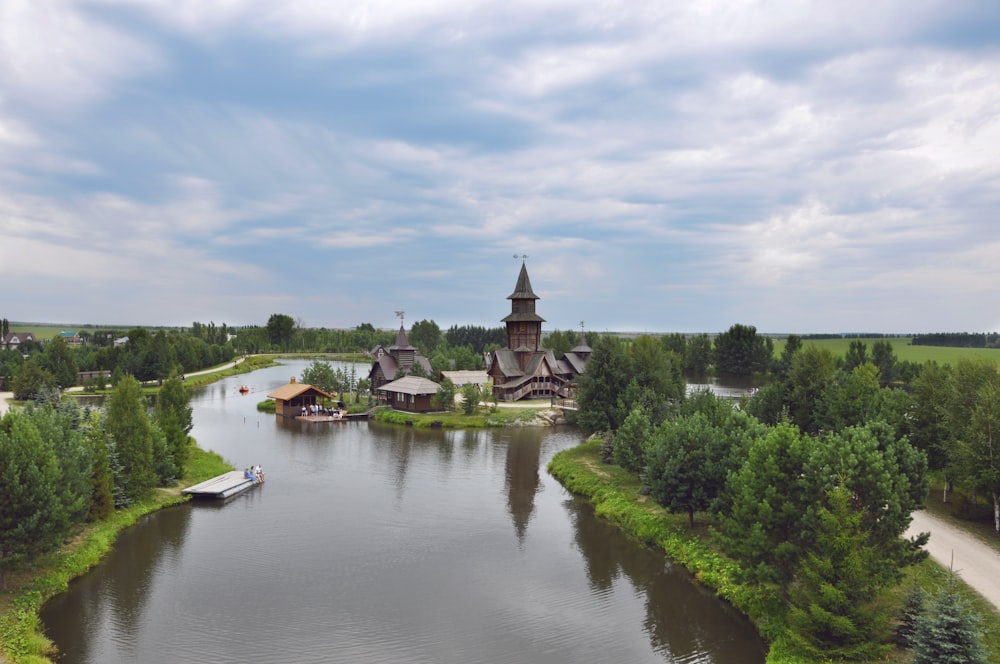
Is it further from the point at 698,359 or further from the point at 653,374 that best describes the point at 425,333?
the point at 653,374

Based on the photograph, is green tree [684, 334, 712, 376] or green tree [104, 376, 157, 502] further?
green tree [684, 334, 712, 376]

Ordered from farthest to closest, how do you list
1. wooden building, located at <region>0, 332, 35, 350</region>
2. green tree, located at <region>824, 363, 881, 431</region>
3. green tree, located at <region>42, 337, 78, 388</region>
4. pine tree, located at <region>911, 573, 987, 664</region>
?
1. wooden building, located at <region>0, 332, 35, 350</region>
2. green tree, located at <region>42, 337, 78, 388</region>
3. green tree, located at <region>824, 363, 881, 431</region>
4. pine tree, located at <region>911, 573, 987, 664</region>

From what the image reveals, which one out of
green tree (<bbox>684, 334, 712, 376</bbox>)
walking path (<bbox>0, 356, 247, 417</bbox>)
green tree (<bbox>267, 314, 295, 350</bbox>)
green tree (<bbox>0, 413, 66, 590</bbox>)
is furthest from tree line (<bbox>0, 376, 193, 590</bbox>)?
green tree (<bbox>267, 314, 295, 350</bbox>)

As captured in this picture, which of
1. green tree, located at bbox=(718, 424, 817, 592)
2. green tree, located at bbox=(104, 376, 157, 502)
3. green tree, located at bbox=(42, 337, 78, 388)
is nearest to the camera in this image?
green tree, located at bbox=(718, 424, 817, 592)

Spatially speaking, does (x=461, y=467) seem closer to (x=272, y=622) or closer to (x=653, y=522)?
(x=653, y=522)

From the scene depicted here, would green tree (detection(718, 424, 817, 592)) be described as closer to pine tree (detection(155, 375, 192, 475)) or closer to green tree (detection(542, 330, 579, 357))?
pine tree (detection(155, 375, 192, 475))

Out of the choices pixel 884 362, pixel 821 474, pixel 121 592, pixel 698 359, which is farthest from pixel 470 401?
pixel 698 359

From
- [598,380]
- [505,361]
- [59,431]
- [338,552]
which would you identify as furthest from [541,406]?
[59,431]
